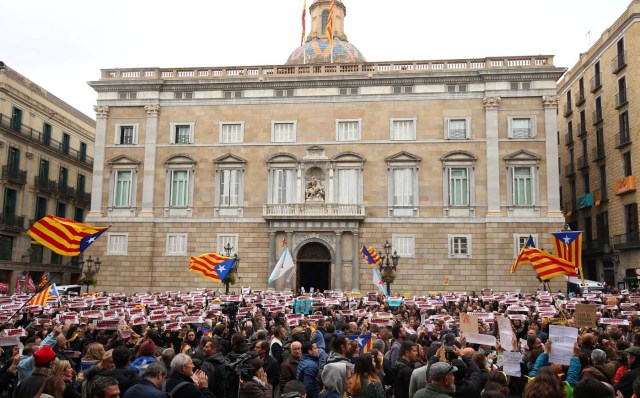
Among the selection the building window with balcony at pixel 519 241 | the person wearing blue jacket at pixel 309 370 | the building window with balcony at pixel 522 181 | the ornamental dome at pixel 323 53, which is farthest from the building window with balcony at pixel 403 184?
the person wearing blue jacket at pixel 309 370

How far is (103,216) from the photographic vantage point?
4097cm

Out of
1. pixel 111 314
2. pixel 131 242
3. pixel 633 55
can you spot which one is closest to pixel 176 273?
pixel 131 242

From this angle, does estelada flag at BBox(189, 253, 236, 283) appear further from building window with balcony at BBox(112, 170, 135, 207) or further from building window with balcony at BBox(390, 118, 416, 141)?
building window with balcony at BBox(390, 118, 416, 141)

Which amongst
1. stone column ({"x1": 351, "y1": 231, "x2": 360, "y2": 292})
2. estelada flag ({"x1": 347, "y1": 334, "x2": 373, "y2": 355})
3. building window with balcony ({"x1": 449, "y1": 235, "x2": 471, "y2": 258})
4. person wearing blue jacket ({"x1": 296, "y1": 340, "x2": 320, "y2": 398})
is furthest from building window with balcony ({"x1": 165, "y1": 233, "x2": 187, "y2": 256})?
person wearing blue jacket ({"x1": 296, "y1": 340, "x2": 320, "y2": 398})

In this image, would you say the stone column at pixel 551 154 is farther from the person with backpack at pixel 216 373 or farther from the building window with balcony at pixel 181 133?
the person with backpack at pixel 216 373

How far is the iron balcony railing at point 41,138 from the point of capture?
43.4 m

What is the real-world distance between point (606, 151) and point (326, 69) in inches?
790

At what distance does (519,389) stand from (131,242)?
34849 mm

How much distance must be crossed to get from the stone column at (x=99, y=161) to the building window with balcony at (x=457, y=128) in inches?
910

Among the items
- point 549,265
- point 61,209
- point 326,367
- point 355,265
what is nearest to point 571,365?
point 326,367

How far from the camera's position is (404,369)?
349 inches

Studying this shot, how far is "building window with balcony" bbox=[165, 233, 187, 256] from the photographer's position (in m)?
40.2

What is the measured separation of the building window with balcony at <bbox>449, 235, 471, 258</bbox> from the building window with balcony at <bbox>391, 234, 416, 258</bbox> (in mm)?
2344

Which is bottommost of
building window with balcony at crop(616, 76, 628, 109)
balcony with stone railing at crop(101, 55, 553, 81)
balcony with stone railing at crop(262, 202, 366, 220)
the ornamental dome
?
balcony with stone railing at crop(262, 202, 366, 220)
